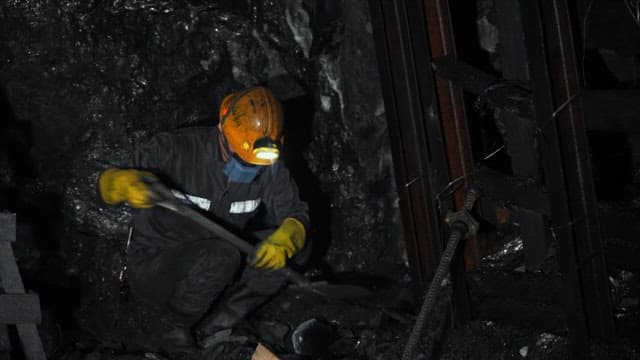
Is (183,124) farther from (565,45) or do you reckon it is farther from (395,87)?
(565,45)

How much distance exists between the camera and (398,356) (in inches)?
180

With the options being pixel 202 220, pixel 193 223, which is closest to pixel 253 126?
pixel 202 220

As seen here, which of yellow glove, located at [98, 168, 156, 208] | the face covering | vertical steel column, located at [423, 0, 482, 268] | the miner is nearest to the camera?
vertical steel column, located at [423, 0, 482, 268]

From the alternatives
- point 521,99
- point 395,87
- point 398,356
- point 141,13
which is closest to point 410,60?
point 395,87

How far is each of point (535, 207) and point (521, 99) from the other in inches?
22.8

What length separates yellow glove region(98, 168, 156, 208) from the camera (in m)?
4.57

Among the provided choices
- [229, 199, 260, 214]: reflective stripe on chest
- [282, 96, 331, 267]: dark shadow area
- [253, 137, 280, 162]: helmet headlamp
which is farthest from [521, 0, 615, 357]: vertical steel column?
[282, 96, 331, 267]: dark shadow area

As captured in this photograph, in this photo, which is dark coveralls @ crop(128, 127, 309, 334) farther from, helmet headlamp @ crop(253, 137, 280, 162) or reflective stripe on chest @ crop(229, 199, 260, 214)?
helmet headlamp @ crop(253, 137, 280, 162)

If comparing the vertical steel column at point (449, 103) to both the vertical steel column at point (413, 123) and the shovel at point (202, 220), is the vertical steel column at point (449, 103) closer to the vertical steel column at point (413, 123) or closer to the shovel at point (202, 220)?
the vertical steel column at point (413, 123)

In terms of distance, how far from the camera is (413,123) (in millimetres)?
4391

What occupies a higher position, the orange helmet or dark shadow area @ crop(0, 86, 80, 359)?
the orange helmet

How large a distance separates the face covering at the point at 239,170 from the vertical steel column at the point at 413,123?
97 cm

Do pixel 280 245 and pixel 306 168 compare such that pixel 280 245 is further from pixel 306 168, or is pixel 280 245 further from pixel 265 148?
pixel 306 168

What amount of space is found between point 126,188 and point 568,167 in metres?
2.68
